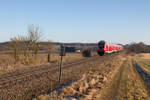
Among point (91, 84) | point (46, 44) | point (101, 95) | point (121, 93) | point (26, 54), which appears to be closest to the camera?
point (101, 95)

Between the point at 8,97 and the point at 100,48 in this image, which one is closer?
the point at 8,97

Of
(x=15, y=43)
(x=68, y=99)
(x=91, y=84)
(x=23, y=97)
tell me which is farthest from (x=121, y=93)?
(x=15, y=43)

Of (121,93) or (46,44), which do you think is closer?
(121,93)

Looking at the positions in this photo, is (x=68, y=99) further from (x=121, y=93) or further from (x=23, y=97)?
(x=121, y=93)

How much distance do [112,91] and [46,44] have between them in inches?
981

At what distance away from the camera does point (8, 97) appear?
30.3 ft

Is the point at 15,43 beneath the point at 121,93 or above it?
above

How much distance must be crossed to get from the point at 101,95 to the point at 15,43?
788 inches

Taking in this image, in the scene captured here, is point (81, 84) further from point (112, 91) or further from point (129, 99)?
point (129, 99)

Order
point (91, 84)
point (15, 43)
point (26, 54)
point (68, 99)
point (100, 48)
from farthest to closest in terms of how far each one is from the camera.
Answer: point (100, 48), point (26, 54), point (15, 43), point (91, 84), point (68, 99)

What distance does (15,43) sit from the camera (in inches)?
998

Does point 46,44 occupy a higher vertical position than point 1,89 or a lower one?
higher

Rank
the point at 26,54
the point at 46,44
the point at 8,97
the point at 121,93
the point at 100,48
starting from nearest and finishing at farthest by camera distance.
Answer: the point at 8,97, the point at 121,93, the point at 26,54, the point at 46,44, the point at 100,48

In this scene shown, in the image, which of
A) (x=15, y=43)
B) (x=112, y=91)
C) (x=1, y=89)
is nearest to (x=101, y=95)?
(x=112, y=91)
